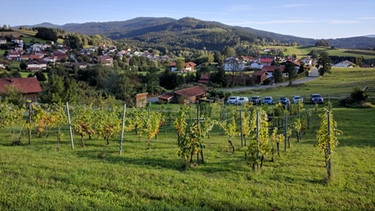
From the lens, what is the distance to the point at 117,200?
7062mm

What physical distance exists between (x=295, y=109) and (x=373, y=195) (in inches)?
537

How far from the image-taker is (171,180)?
8.60 m

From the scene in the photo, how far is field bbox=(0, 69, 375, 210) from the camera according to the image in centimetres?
704

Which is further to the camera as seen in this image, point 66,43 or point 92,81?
point 66,43

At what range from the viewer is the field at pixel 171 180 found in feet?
23.1

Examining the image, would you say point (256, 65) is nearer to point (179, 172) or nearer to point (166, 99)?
point (166, 99)

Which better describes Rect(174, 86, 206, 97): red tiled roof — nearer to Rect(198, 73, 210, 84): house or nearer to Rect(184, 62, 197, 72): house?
Rect(198, 73, 210, 84): house

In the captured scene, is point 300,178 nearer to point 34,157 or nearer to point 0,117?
point 34,157

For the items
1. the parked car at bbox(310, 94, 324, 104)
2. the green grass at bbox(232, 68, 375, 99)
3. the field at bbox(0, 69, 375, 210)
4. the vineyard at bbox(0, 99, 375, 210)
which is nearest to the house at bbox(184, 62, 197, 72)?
the green grass at bbox(232, 68, 375, 99)

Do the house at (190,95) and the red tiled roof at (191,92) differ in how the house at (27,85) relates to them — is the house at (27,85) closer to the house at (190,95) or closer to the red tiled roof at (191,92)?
the house at (190,95)

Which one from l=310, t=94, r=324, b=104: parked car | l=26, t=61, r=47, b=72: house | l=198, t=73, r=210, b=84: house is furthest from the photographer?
l=26, t=61, r=47, b=72: house

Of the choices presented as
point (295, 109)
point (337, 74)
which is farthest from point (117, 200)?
point (337, 74)

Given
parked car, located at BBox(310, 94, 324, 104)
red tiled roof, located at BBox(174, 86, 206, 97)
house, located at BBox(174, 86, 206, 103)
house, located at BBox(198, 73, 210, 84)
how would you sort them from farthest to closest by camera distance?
house, located at BBox(198, 73, 210, 84)
red tiled roof, located at BBox(174, 86, 206, 97)
house, located at BBox(174, 86, 206, 103)
parked car, located at BBox(310, 94, 324, 104)

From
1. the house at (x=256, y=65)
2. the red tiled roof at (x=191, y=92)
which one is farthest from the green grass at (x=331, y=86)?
the house at (x=256, y=65)
